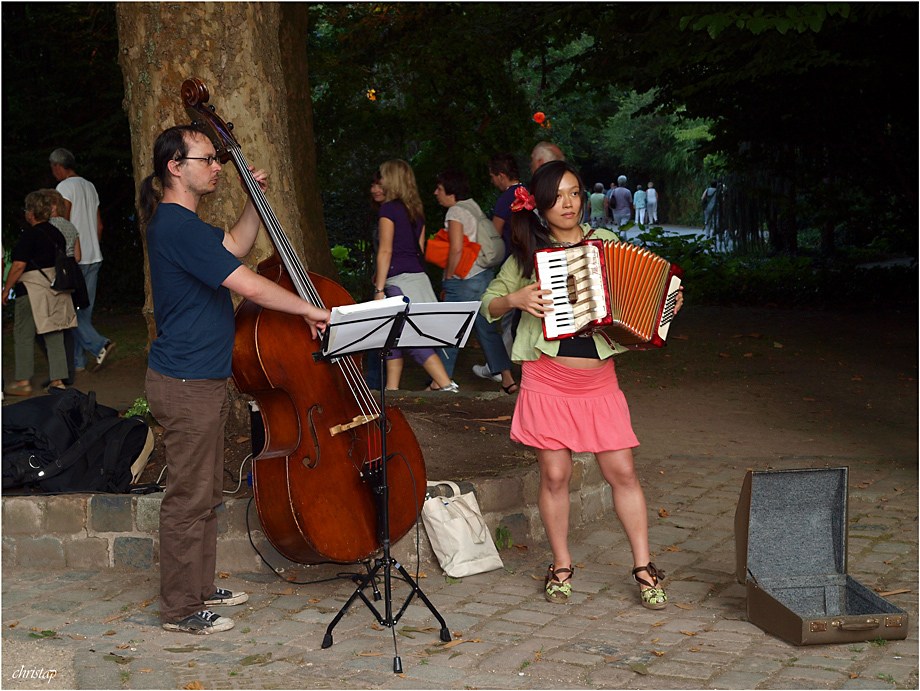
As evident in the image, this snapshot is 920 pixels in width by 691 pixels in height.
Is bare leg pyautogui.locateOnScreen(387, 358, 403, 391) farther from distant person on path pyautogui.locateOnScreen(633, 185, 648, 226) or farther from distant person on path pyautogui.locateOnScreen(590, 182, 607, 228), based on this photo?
distant person on path pyautogui.locateOnScreen(633, 185, 648, 226)

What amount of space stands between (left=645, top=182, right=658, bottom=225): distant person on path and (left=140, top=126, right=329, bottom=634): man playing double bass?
32.2m

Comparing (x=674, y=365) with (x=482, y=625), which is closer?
(x=482, y=625)

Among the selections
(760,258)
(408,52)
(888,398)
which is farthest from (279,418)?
(760,258)

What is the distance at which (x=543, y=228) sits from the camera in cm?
452

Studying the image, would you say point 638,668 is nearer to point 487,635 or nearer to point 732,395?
point 487,635

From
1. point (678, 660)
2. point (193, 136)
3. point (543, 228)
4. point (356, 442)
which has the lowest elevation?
point (678, 660)

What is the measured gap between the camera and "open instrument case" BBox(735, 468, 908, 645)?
436 centimetres

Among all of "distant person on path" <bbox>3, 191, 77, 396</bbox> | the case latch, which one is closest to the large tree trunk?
"distant person on path" <bbox>3, 191, 77, 396</bbox>

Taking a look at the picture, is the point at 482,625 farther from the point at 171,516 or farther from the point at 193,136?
the point at 193,136

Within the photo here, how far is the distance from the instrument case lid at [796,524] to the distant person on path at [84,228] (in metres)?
7.37

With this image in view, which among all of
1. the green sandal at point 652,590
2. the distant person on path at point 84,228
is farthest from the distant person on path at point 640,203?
the green sandal at point 652,590

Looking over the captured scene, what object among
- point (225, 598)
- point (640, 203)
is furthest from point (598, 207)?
point (225, 598)

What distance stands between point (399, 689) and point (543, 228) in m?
2.05

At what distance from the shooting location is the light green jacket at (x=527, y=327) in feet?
14.6
